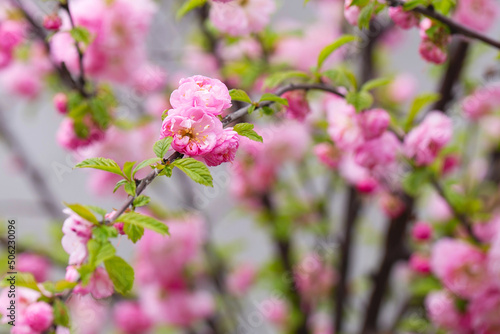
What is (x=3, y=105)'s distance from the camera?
1310mm

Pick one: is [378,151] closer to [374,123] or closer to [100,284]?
[374,123]

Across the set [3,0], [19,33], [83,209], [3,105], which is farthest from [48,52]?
[3,105]

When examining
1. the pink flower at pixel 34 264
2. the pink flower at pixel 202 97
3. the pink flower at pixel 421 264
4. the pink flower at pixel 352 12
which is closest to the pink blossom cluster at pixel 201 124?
the pink flower at pixel 202 97

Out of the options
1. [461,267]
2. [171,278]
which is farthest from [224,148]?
[171,278]

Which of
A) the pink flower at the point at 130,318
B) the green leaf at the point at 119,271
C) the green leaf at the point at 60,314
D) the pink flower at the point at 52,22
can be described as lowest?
the pink flower at the point at 130,318

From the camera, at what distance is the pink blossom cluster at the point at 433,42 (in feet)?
1.76

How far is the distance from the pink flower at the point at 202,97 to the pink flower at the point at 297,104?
0.59ft

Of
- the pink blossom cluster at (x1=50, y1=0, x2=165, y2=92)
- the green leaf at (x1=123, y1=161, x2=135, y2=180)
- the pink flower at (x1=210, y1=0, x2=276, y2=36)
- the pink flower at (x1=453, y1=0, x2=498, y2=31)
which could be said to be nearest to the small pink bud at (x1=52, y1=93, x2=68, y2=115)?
the pink blossom cluster at (x1=50, y1=0, x2=165, y2=92)

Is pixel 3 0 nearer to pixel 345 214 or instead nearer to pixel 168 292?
pixel 168 292

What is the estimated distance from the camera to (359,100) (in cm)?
54

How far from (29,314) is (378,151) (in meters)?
0.43

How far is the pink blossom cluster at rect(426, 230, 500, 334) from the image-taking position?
68cm

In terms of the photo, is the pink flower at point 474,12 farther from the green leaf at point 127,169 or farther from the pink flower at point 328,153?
the green leaf at point 127,169

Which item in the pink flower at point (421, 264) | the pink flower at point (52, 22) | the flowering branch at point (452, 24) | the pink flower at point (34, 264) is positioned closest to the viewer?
the flowering branch at point (452, 24)
